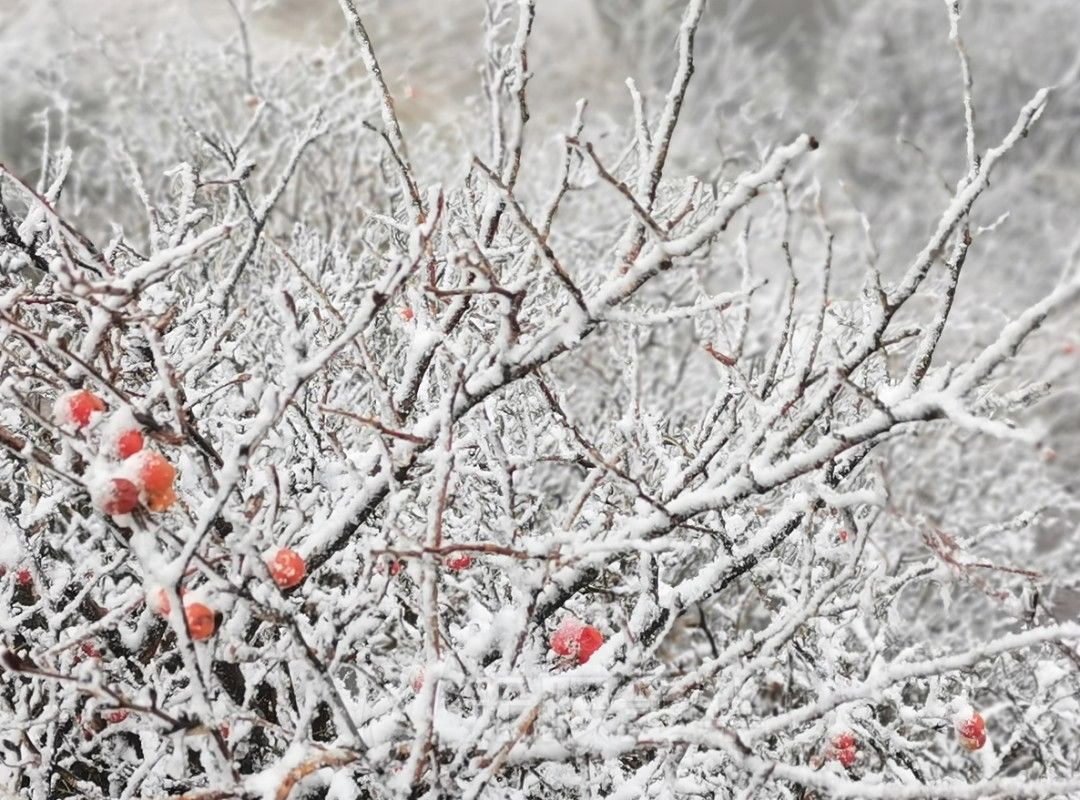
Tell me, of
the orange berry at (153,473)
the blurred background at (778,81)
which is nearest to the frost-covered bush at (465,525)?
the orange berry at (153,473)

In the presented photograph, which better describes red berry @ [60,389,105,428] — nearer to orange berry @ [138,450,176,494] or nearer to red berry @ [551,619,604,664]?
orange berry @ [138,450,176,494]

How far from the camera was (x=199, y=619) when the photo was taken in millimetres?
1373

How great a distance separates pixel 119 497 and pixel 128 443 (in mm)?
136

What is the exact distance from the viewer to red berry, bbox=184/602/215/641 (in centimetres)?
136

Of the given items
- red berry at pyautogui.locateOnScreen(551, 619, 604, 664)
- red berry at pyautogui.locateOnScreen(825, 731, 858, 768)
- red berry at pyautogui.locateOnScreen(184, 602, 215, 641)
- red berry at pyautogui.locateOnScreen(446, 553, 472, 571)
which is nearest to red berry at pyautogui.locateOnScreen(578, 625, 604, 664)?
red berry at pyautogui.locateOnScreen(551, 619, 604, 664)

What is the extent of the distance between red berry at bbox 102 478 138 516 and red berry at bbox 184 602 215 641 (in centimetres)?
22

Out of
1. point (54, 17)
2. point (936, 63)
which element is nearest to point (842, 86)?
point (936, 63)

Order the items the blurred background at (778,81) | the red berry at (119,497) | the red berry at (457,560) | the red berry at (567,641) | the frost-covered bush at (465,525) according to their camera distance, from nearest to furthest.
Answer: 1. the red berry at (119,497)
2. the frost-covered bush at (465,525)
3. the red berry at (567,641)
4. the red berry at (457,560)
5. the blurred background at (778,81)

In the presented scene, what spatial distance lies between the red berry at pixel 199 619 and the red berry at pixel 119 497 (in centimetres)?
22

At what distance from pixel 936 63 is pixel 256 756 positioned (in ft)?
58.8

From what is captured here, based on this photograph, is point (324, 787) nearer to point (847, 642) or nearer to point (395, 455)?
point (395, 455)

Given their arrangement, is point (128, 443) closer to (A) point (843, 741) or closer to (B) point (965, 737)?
(A) point (843, 741)

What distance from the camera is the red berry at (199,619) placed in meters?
1.36

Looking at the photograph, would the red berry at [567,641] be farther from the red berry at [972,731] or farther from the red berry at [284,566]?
the red berry at [972,731]
